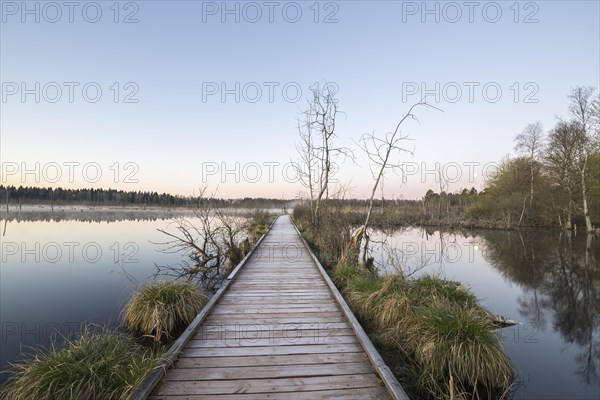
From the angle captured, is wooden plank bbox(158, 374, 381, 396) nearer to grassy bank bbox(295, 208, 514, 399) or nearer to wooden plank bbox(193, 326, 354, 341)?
grassy bank bbox(295, 208, 514, 399)

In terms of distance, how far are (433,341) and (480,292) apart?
629 cm

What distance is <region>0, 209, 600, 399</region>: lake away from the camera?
16.0 ft

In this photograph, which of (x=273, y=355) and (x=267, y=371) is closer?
(x=267, y=371)

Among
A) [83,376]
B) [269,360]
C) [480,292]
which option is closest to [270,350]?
[269,360]

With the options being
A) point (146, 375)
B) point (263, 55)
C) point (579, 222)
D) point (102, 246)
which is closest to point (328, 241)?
point (146, 375)

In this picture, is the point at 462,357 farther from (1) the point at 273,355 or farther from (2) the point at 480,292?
(2) the point at 480,292

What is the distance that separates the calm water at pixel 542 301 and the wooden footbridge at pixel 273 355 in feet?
7.52

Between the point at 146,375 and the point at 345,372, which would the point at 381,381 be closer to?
the point at 345,372

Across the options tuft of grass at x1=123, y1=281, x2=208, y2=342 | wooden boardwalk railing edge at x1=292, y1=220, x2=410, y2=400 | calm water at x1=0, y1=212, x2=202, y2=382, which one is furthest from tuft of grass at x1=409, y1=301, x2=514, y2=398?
calm water at x1=0, y1=212, x2=202, y2=382

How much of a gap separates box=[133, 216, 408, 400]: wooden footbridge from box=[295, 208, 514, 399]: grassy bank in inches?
21.4

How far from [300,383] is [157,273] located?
8038 millimetres

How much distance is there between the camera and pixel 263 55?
49.1 feet

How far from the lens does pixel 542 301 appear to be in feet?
25.8

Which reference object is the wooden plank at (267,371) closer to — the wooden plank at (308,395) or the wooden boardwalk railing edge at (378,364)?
the wooden boardwalk railing edge at (378,364)
